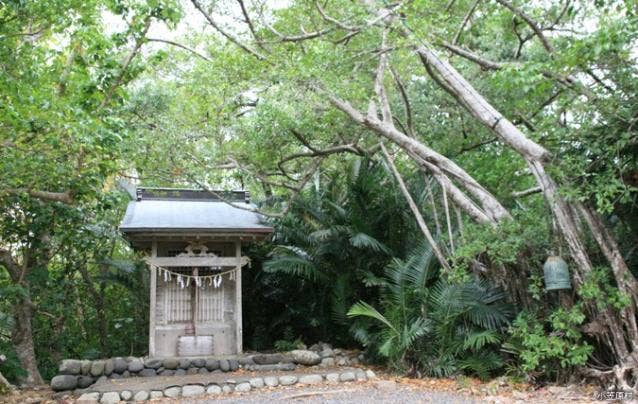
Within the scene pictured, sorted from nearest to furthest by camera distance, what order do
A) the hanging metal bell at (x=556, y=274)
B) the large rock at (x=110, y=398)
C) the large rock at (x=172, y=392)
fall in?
1. the hanging metal bell at (x=556, y=274)
2. the large rock at (x=110, y=398)
3. the large rock at (x=172, y=392)

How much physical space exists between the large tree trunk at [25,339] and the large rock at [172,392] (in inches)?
125

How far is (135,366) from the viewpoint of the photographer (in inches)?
332

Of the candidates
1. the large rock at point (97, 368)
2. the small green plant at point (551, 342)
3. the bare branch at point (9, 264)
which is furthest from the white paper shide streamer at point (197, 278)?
the small green plant at point (551, 342)

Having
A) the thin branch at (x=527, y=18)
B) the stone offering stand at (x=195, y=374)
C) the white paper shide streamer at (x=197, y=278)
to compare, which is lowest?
the stone offering stand at (x=195, y=374)

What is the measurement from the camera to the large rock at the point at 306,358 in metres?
8.90

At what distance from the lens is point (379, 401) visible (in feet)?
20.8

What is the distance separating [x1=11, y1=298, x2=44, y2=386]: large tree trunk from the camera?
29.5 feet

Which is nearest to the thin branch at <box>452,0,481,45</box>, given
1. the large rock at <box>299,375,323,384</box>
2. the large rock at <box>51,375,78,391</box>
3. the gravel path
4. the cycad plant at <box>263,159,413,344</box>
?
the cycad plant at <box>263,159,413,344</box>

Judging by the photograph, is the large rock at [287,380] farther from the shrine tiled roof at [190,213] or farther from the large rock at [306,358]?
the shrine tiled roof at [190,213]

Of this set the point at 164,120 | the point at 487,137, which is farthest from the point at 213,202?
the point at 487,137

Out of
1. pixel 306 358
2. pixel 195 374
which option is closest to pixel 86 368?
pixel 195 374

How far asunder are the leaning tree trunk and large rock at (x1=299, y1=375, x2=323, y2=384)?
3709 mm

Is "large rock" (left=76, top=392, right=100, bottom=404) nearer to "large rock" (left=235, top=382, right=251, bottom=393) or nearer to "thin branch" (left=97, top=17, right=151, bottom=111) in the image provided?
"large rock" (left=235, top=382, right=251, bottom=393)

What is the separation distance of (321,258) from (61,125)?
18.4 ft
